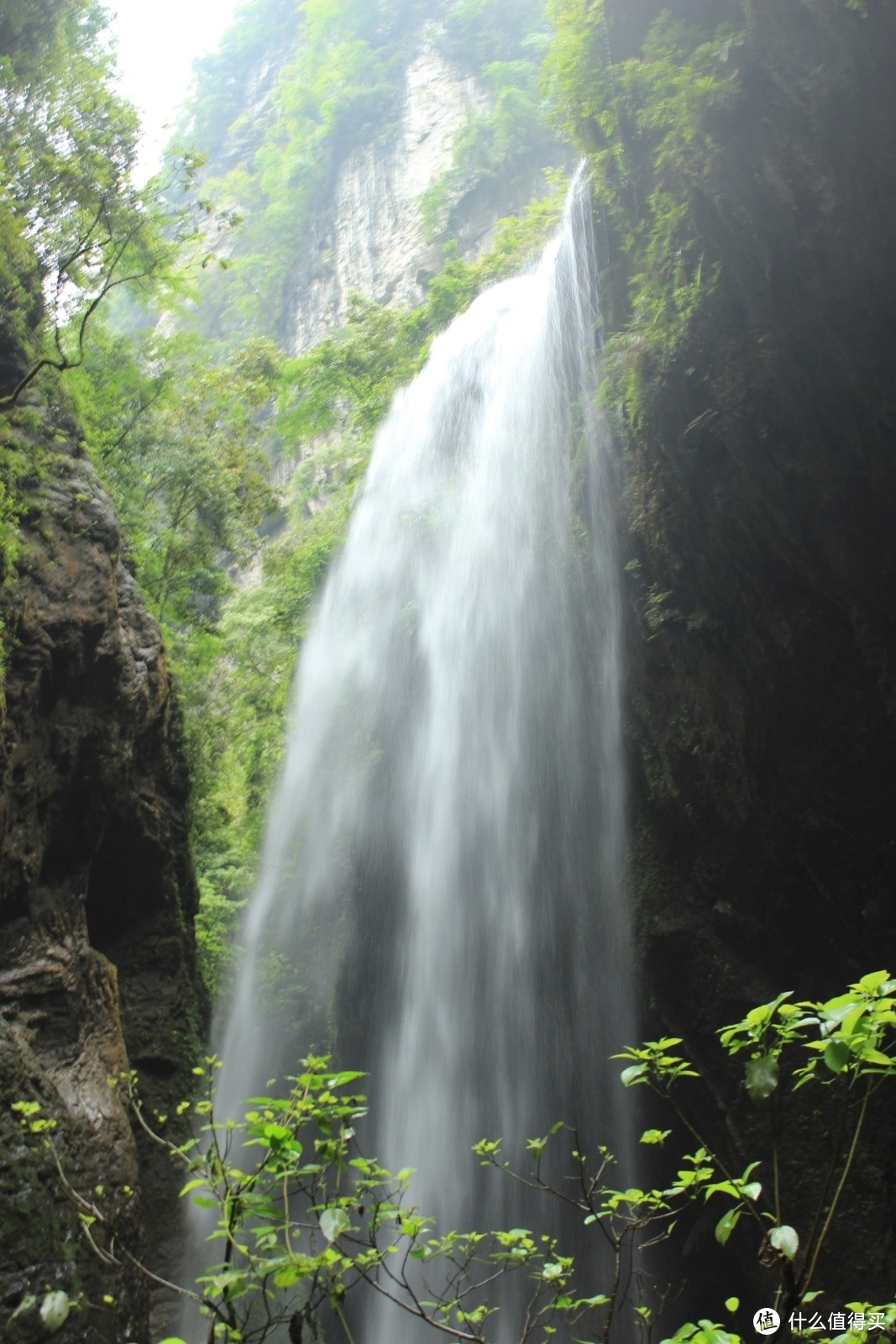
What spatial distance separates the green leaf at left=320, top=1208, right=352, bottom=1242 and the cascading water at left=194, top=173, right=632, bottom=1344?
6109mm

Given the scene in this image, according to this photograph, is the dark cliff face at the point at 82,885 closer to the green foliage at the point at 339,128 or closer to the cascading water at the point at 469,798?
the cascading water at the point at 469,798

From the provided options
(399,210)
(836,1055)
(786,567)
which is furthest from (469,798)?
(399,210)

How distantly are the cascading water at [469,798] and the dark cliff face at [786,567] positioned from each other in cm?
A: 96

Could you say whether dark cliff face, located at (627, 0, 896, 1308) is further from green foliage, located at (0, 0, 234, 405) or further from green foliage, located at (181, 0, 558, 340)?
green foliage, located at (181, 0, 558, 340)

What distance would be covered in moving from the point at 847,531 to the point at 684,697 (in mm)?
1794

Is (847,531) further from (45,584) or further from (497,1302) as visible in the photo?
(497,1302)

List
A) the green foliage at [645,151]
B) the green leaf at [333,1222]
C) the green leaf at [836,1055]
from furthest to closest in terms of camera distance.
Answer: the green foliage at [645,151]
the green leaf at [333,1222]
the green leaf at [836,1055]

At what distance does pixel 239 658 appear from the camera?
15016mm

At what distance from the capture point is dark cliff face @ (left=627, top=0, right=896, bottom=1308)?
600cm

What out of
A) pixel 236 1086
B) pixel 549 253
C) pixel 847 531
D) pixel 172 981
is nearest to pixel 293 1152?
pixel 847 531

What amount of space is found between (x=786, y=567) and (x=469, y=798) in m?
4.05

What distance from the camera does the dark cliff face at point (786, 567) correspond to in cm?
600

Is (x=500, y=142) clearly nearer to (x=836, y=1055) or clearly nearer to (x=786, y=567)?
(x=786, y=567)

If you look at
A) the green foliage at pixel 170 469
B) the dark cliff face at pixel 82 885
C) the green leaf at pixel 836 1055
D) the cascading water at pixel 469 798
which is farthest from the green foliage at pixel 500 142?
the green leaf at pixel 836 1055
